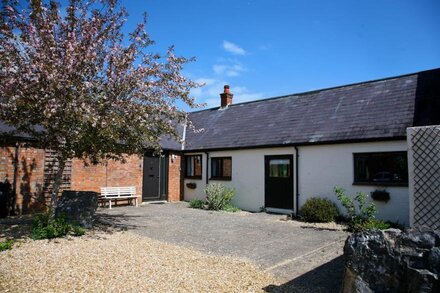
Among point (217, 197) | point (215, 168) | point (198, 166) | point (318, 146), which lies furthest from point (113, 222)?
point (198, 166)

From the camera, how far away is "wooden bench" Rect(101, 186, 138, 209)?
1429cm

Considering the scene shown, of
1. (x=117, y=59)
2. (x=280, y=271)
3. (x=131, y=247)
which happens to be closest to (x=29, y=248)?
(x=131, y=247)

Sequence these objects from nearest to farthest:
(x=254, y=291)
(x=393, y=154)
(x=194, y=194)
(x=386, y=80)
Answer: (x=254, y=291), (x=393, y=154), (x=386, y=80), (x=194, y=194)

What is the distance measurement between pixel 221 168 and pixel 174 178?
2745 mm

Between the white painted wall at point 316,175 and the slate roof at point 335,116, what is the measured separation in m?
0.37

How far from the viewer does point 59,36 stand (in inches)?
307

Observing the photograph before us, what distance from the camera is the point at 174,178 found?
58.6ft

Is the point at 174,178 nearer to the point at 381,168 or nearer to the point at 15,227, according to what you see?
the point at 15,227

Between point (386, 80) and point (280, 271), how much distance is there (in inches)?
444

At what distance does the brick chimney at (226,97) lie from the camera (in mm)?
20228

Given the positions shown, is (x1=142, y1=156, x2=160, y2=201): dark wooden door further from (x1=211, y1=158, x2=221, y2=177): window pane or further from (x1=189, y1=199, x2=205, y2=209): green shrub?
(x1=211, y1=158, x2=221, y2=177): window pane

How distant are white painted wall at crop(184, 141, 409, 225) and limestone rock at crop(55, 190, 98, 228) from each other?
7.71 metres

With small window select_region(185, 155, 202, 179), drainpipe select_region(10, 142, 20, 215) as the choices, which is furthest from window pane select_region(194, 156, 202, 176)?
drainpipe select_region(10, 142, 20, 215)

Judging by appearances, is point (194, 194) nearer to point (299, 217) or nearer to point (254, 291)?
point (299, 217)
